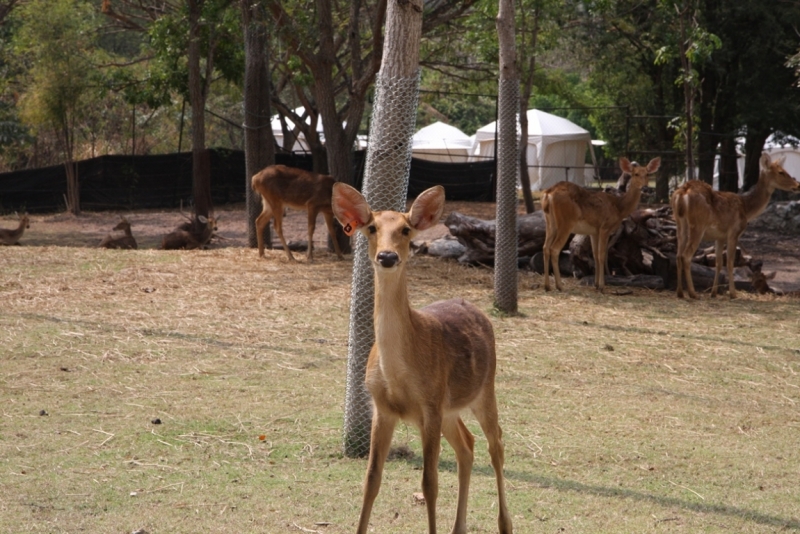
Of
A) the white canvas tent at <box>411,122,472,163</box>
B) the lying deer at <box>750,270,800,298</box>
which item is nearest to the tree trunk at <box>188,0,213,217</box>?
the lying deer at <box>750,270,800,298</box>

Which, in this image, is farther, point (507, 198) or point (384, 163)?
point (507, 198)

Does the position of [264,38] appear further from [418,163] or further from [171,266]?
[418,163]

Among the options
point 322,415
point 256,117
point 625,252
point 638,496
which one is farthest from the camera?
point 256,117

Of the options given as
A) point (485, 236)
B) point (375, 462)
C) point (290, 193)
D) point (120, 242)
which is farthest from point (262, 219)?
point (375, 462)

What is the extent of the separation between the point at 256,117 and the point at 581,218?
6.34m

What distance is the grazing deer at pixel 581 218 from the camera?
1376cm

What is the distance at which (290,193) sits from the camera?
1595cm

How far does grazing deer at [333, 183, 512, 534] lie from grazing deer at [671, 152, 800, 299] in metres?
9.30

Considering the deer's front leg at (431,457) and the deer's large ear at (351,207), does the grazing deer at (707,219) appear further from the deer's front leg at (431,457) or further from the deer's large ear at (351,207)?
the deer's large ear at (351,207)

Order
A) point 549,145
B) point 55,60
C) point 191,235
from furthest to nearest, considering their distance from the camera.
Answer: point 549,145, point 55,60, point 191,235

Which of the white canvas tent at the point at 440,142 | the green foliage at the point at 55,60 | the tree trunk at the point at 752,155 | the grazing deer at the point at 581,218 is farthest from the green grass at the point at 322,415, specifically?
the white canvas tent at the point at 440,142

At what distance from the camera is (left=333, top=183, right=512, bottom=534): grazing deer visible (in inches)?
178

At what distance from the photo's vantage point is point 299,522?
5.14 m

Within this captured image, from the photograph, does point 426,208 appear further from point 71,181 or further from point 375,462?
point 71,181
